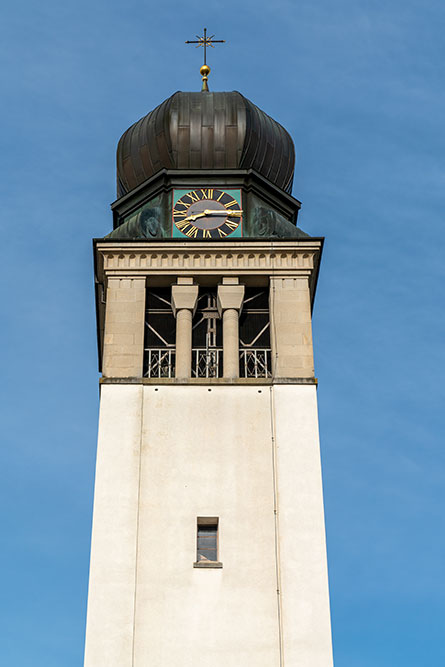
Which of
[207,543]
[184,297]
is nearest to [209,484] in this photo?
[207,543]

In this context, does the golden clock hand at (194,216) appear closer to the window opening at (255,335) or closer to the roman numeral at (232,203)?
the roman numeral at (232,203)

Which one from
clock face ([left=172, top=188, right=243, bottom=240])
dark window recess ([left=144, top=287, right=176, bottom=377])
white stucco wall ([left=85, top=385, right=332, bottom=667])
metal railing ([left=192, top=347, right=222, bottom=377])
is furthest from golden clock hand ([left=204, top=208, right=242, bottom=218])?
white stucco wall ([left=85, top=385, right=332, bottom=667])

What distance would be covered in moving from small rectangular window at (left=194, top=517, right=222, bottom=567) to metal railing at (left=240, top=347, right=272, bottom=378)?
3.87 meters

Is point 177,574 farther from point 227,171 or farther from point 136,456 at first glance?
point 227,171

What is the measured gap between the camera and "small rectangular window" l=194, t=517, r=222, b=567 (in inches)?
1139

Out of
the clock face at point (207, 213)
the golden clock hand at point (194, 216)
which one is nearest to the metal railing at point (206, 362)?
the clock face at point (207, 213)

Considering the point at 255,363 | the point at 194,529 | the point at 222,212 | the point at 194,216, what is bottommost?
the point at 194,529

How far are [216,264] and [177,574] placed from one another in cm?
787

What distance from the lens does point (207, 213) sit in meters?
34.9

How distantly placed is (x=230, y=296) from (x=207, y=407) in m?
3.29

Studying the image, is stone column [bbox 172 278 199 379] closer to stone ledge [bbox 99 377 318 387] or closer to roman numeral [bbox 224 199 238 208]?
stone ledge [bbox 99 377 318 387]

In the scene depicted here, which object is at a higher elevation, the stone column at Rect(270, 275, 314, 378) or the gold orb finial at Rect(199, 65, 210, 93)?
the gold orb finial at Rect(199, 65, 210, 93)

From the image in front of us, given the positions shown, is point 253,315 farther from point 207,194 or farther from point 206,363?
point 207,194

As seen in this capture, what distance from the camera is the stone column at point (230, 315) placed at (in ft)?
105
